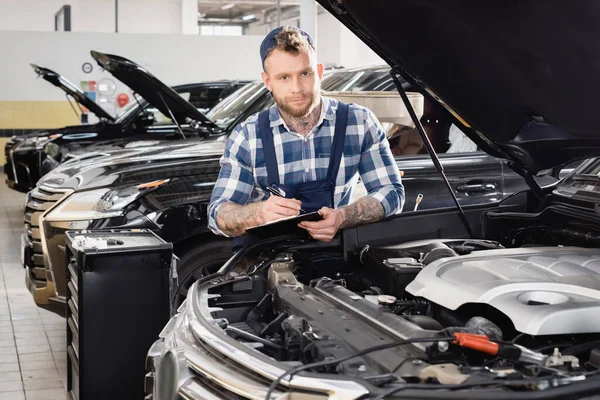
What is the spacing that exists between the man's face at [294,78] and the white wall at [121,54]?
12.2 m

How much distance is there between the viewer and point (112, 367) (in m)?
3.43

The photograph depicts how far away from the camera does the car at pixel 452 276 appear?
1.80m

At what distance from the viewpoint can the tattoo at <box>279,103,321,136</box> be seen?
3186mm

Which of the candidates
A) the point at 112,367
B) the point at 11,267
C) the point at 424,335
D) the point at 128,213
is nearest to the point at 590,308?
the point at 424,335

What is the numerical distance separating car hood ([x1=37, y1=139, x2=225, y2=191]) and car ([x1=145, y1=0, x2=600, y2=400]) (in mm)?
1863

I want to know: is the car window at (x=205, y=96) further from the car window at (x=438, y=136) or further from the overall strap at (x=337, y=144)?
the overall strap at (x=337, y=144)

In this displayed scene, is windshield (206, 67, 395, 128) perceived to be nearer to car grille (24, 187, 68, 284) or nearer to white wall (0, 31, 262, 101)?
car grille (24, 187, 68, 284)

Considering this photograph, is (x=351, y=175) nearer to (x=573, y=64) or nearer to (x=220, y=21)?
(x=573, y=64)

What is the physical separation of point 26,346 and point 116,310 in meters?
1.92

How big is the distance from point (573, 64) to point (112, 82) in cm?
1327

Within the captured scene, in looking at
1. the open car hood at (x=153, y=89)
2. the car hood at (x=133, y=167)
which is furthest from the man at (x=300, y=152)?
the open car hood at (x=153, y=89)

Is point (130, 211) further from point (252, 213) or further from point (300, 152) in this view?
point (252, 213)

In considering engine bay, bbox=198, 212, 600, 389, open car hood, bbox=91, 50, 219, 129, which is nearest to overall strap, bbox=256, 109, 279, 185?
engine bay, bbox=198, 212, 600, 389

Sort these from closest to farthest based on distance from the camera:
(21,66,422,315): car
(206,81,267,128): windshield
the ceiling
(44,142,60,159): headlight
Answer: (21,66,422,315): car < (206,81,267,128): windshield < (44,142,60,159): headlight < the ceiling
